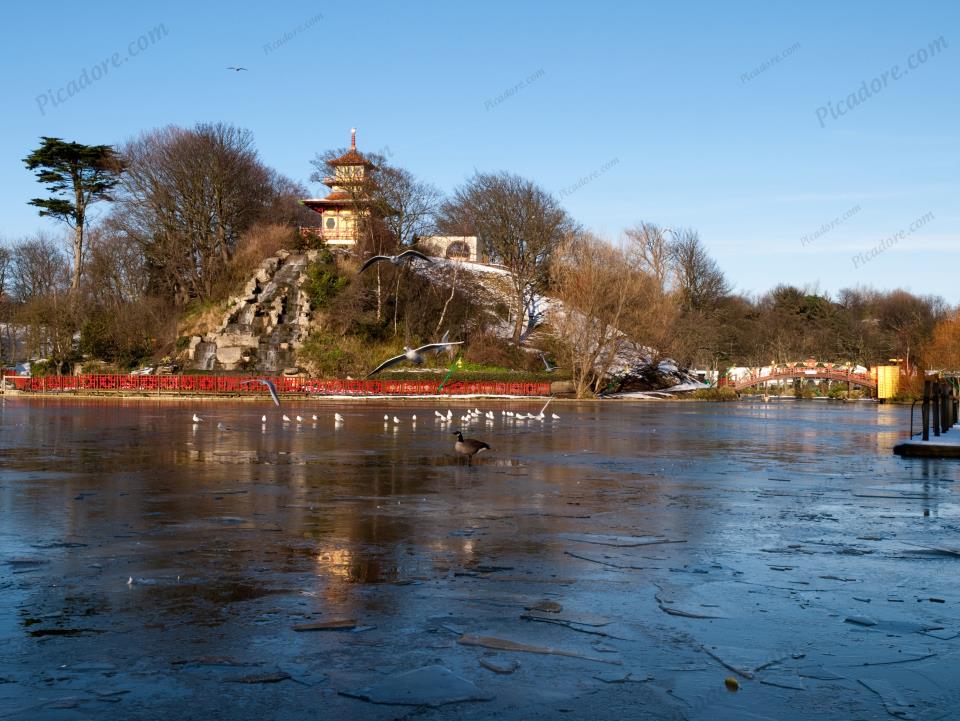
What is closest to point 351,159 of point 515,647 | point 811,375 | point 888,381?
point 811,375

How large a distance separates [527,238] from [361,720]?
81.9 m

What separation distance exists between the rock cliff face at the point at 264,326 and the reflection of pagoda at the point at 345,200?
5.80 metres

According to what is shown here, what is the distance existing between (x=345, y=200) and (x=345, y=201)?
35 centimetres

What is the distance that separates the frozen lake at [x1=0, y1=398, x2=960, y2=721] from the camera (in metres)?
5.93

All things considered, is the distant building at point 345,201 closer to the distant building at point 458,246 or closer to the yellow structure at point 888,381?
the distant building at point 458,246

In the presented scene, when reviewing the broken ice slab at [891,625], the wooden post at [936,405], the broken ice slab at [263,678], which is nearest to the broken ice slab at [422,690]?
the broken ice slab at [263,678]

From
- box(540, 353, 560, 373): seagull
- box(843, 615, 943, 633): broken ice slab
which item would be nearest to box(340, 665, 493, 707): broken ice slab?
box(843, 615, 943, 633): broken ice slab

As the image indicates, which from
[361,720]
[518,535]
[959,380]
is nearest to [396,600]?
[361,720]

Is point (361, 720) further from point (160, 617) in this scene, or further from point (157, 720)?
point (160, 617)

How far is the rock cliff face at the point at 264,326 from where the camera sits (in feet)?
231

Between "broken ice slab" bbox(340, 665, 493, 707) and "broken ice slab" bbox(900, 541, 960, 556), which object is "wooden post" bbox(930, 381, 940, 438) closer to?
"broken ice slab" bbox(900, 541, 960, 556)

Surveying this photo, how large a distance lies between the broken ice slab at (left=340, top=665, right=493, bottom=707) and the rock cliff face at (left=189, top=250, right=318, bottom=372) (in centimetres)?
6500

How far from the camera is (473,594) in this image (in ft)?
27.5

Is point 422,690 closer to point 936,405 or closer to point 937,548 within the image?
point 937,548
